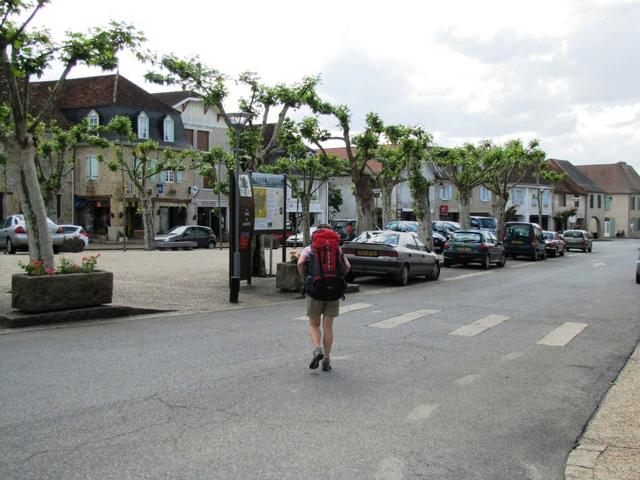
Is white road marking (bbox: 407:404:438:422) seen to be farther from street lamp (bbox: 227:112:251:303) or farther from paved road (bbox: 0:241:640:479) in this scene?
street lamp (bbox: 227:112:251:303)

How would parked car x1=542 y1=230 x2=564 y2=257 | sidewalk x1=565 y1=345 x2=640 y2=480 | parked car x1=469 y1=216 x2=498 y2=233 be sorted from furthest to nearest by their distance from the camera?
parked car x1=469 y1=216 x2=498 y2=233
parked car x1=542 y1=230 x2=564 y2=257
sidewalk x1=565 y1=345 x2=640 y2=480

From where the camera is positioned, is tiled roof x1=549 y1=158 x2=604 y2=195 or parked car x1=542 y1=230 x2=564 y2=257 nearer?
parked car x1=542 y1=230 x2=564 y2=257

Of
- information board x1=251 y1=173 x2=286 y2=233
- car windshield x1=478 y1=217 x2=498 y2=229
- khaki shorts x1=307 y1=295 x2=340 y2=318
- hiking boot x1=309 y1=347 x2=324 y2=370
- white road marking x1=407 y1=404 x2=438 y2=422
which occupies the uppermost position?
information board x1=251 y1=173 x2=286 y2=233

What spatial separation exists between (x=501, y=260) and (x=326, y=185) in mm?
38368

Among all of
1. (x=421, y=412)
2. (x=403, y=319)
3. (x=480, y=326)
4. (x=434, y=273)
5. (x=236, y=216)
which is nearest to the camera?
(x=421, y=412)

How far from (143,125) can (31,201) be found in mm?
35361

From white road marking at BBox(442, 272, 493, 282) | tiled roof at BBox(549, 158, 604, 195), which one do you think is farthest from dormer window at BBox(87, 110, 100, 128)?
tiled roof at BBox(549, 158, 604, 195)

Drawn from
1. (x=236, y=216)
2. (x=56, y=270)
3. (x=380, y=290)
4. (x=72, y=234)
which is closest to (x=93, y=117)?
(x=72, y=234)

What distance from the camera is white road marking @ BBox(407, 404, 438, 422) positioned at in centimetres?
615

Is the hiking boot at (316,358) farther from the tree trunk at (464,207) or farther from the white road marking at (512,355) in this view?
the tree trunk at (464,207)

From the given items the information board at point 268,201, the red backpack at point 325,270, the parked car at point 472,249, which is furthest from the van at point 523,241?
the red backpack at point 325,270

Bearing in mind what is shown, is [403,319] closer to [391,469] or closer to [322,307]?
[322,307]

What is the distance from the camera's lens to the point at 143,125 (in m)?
46.6

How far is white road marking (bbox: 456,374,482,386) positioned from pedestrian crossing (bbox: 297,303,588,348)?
160 cm
